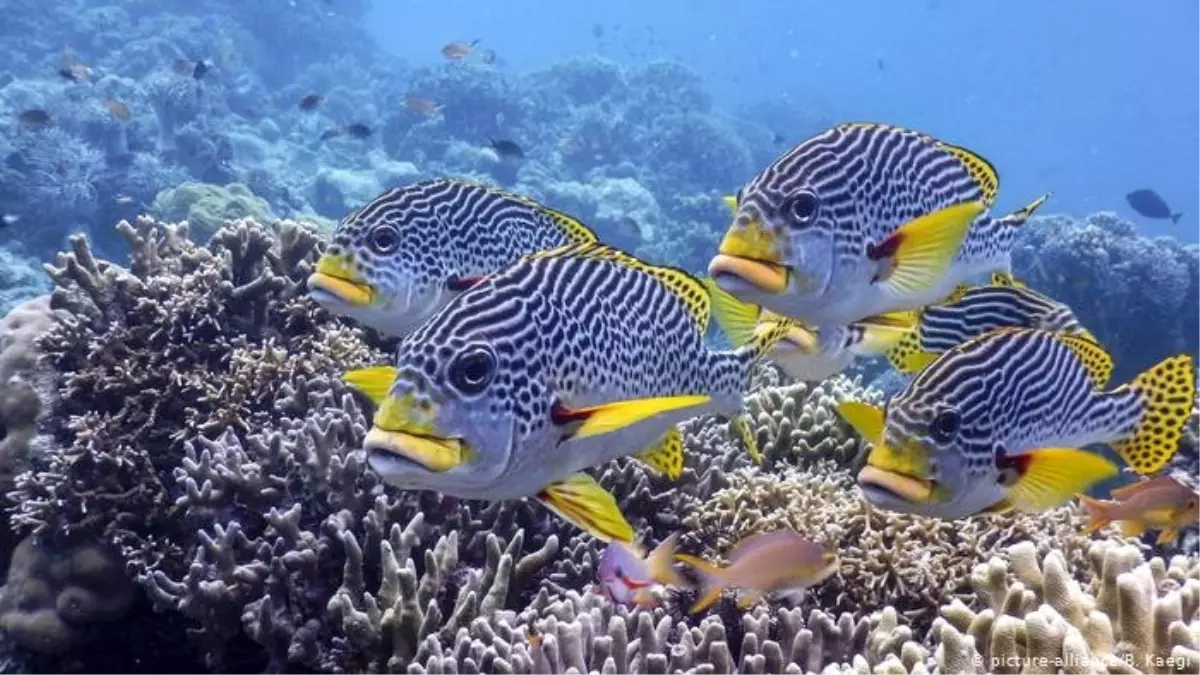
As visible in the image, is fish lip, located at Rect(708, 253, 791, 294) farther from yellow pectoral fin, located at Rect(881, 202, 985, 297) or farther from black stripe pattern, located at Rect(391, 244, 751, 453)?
yellow pectoral fin, located at Rect(881, 202, 985, 297)

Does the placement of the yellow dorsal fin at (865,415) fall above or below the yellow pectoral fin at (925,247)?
below

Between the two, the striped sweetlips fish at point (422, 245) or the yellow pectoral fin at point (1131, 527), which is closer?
the striped sweetlips fish at point (422, 245)

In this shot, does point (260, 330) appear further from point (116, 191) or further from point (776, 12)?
point (776, 12)

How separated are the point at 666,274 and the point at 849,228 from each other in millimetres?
660

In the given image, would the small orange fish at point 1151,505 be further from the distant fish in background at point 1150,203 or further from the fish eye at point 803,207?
the distant fish in background at point 1150,203

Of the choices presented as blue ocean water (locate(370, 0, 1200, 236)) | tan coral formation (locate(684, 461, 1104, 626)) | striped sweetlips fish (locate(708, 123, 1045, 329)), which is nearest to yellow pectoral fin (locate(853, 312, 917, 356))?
striped sweetlips fish (locate(708, 123, 1045, 329))

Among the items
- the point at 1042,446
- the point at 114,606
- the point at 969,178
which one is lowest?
the point at 114,606

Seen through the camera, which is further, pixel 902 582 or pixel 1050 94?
pixel 1050 94

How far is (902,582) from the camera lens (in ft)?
13.6

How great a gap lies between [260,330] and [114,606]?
194 cm

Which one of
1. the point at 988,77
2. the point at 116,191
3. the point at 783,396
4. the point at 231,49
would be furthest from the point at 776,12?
the point at 783,396

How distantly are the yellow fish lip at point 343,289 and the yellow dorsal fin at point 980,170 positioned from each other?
7.99 ft

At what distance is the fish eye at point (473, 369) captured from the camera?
2.30m

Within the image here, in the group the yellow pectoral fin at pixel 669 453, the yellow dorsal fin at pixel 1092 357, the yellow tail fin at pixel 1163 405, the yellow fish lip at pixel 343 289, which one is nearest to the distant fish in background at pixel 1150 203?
the yellow tail fin at pixel 1163 405
